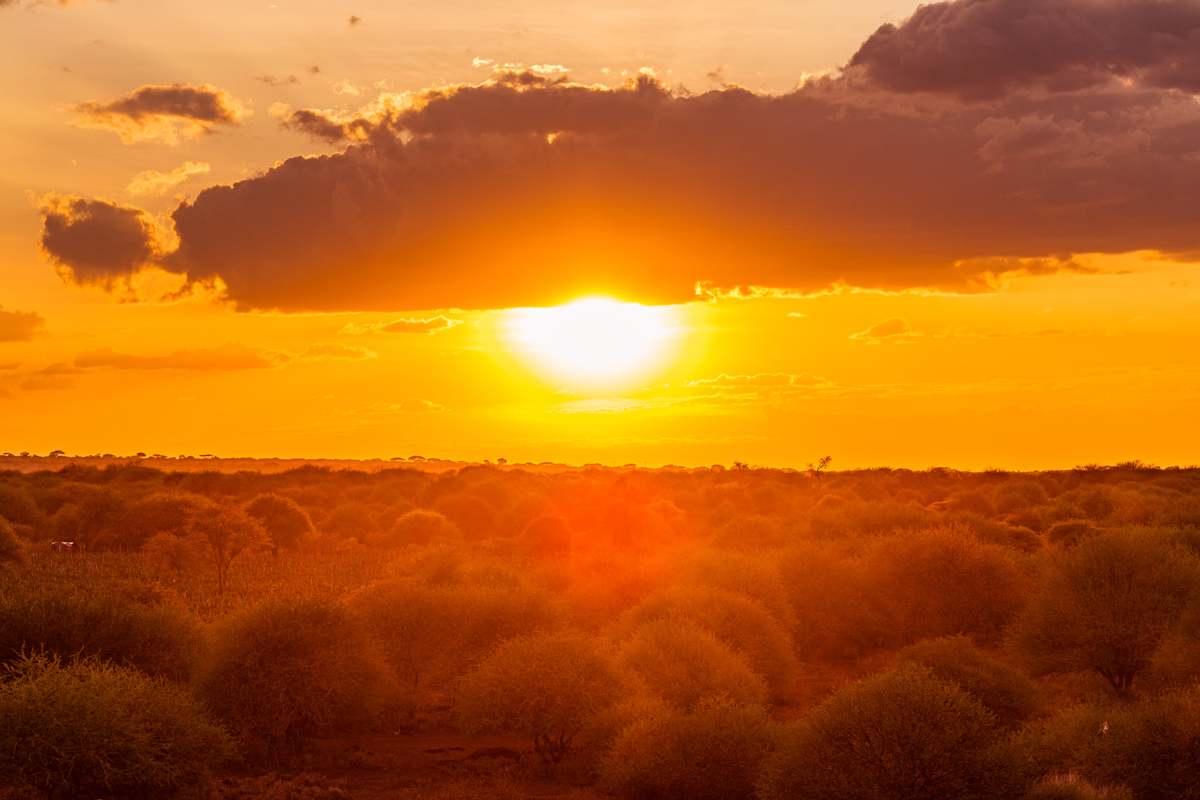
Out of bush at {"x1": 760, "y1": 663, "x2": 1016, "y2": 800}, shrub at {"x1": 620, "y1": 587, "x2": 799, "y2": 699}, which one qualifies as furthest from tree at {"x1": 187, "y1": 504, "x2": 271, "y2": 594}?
bush at {"x1": 760, "y1": 663, "x2": 1016, "y2": 800}

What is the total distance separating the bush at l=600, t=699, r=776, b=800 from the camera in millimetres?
16188

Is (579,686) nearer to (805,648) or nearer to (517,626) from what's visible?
(517,626)

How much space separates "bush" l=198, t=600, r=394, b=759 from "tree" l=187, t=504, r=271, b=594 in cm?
2164

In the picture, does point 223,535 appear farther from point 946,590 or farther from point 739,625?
point 946,590

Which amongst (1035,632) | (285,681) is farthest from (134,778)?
(1035,632)

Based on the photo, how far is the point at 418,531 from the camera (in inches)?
1998

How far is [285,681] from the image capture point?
19.0 meters

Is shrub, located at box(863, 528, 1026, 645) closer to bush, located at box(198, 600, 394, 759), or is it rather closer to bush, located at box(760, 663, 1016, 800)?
bush, located at box(760, 663, 1016, 800)

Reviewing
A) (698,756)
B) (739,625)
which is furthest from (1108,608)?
(698,756)

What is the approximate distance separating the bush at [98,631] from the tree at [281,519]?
98.4 feet

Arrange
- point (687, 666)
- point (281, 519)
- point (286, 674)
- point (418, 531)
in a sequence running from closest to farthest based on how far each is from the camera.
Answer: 1. point (286, 674)
2. point (687, 666)
3. point (281, 519)
4. point (418, 531)

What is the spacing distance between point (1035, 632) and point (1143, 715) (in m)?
8.89

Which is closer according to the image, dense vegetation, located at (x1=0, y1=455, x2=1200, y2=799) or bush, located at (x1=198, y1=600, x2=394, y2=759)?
dense vegetation, located at (x1=0, y1=455, x2=1200, y2=799)

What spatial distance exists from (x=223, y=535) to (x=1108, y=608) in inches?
1328
